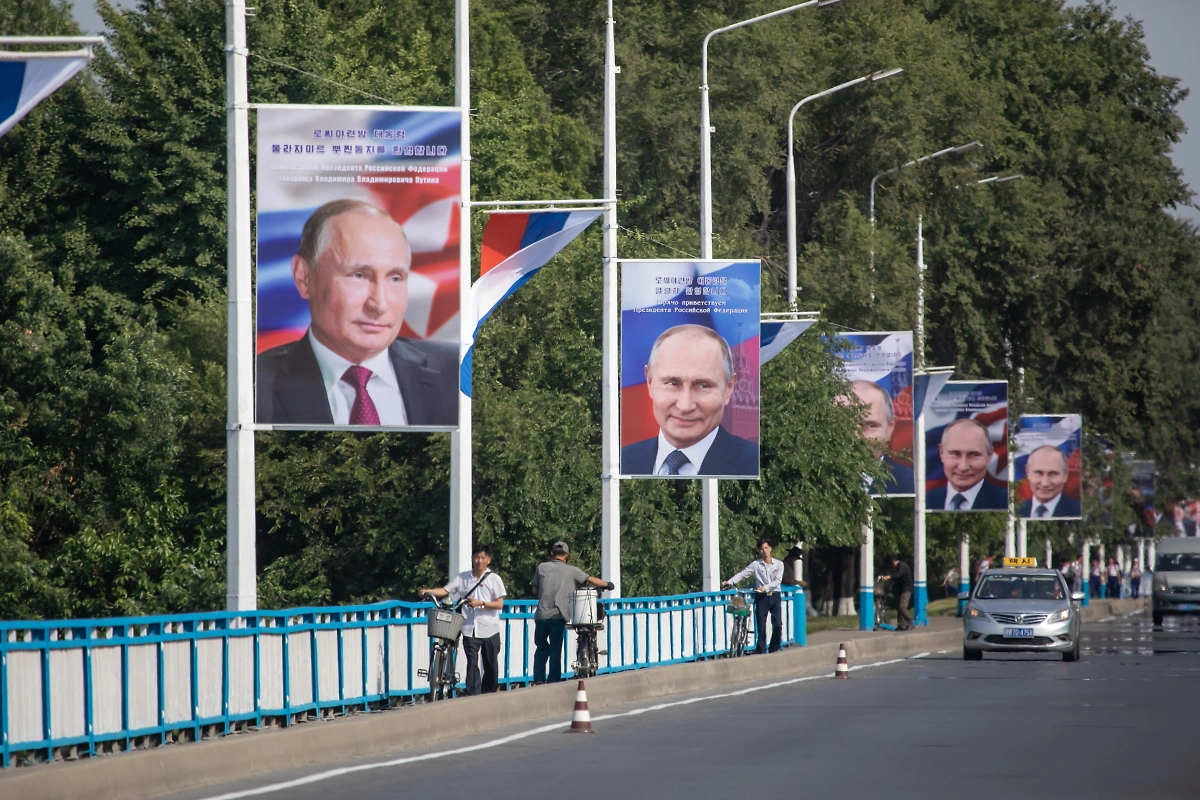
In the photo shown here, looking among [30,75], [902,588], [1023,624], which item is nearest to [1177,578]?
[902,588]

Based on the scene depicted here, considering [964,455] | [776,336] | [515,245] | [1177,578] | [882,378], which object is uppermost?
[515,245]

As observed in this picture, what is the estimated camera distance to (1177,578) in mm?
59531

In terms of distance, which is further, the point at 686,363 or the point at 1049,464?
the point at 1049,464

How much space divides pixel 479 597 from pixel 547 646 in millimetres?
2096

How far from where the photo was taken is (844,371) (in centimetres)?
4172

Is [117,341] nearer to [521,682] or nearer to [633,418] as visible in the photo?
[633,418]

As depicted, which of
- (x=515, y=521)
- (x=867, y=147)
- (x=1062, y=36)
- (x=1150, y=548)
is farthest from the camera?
(x=1150, y=548)

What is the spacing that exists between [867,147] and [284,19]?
1555cm

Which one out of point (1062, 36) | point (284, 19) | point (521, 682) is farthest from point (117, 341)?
point (1062, 36)

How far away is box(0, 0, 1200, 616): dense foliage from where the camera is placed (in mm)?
40844

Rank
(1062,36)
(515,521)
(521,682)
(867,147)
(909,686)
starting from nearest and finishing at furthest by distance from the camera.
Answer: (521,682) → (909,686) → (515,521) → (867,147) → (1062,36)

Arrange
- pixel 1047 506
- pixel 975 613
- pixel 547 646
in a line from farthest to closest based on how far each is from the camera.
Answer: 1. pixel 1047 506
2. pixel 975 613
3. pixel 547 646

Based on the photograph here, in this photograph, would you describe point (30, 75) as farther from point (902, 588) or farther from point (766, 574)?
point (902, 588)

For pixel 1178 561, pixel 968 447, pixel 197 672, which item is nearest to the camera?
pixel 197 672
